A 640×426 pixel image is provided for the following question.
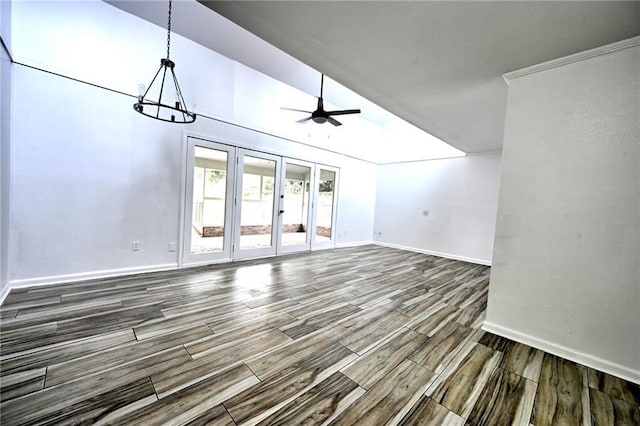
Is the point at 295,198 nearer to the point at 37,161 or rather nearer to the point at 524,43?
the point at 37,161

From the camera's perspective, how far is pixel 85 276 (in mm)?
3121

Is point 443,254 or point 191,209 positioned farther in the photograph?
point 443,254

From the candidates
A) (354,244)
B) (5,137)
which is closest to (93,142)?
(5,137)

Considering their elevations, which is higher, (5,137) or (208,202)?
(5,137)

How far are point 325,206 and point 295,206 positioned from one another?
0.99m

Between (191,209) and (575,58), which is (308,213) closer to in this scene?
(191,209)

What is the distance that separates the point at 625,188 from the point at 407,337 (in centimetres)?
203

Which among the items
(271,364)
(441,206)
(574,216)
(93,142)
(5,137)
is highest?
(93,142)

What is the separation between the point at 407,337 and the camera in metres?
2.17

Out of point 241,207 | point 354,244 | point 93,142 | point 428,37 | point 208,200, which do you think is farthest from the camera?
point 354,244

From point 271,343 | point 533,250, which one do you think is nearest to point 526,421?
point 533,250

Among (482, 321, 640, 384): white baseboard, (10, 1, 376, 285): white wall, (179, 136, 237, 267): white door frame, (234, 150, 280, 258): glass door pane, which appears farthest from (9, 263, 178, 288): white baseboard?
(482, 321, 640, 384): white baseboard

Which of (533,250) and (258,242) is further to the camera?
(258,242)

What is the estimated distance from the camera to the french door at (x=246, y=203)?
402 cm
